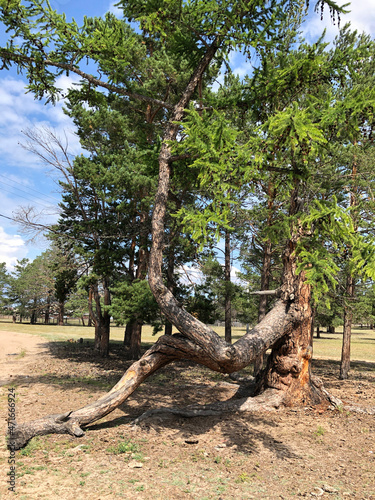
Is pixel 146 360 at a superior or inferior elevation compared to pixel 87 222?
inferior

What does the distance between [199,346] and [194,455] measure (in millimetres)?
1986

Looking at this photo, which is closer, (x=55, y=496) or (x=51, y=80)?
(x=55, y=496)

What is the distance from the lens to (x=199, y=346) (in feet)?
23.1

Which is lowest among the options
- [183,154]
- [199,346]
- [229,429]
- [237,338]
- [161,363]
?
[237,338]

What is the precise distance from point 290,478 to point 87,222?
1335cm

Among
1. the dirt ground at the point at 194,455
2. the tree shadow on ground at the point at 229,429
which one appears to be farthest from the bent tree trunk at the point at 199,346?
the tree shadow on ground at the point at 229,429

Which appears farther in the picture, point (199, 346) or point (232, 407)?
point (232, 407)

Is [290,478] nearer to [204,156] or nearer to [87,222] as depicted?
[204,156]

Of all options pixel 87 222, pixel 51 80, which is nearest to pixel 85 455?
pixel 51 80

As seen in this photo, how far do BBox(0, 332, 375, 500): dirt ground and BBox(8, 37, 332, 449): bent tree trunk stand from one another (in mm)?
361

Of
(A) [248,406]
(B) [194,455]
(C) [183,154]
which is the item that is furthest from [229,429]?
(C) [183,154]

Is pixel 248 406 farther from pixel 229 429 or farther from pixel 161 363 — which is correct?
pixel 161 363

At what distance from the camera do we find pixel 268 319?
8.33m

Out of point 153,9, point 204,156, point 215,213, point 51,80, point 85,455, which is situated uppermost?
point 153,9
